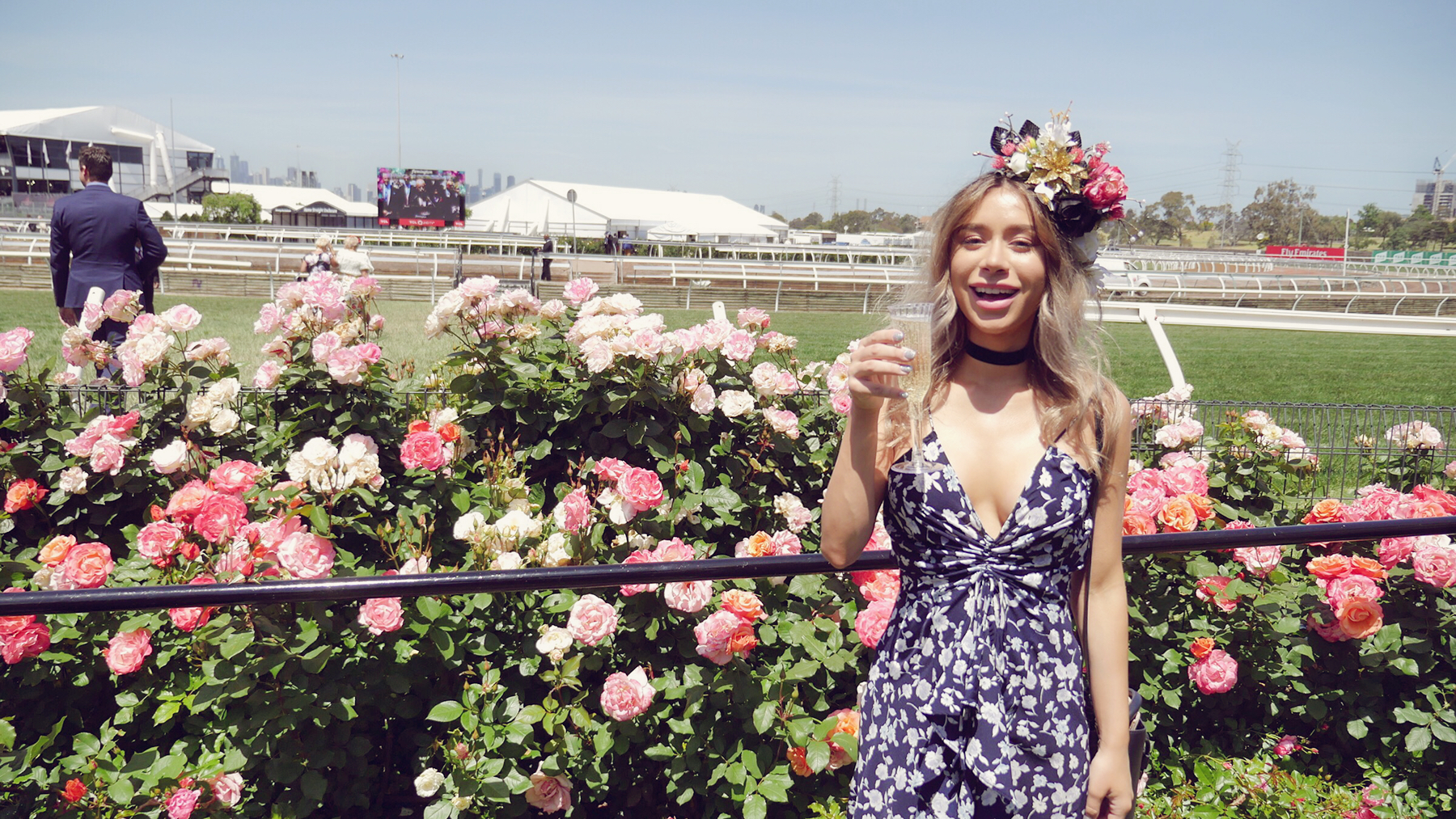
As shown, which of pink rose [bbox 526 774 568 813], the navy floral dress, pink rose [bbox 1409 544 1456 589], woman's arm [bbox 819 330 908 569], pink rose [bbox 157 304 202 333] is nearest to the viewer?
woman's arm [bbox 819 330 908 569]

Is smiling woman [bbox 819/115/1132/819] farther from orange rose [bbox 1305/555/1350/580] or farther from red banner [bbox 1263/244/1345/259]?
red banner [bbox 1263/244/1345/259]

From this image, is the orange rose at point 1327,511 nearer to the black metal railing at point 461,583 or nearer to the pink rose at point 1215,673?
the pink rose at point 1215,673

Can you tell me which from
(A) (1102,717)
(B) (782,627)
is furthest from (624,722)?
Answer: (A) (1102,717)

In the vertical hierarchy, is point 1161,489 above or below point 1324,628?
above

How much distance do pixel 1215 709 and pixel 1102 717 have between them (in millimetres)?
1734

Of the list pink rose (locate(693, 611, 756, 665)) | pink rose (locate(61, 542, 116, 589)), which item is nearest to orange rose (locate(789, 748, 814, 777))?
pink rose (locate(693, 611, 756, 665))

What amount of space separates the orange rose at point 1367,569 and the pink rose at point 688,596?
1.94 m

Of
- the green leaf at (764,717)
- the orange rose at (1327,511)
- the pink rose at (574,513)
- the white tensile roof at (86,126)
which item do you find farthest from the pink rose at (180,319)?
the white tensile roof at (86,126)

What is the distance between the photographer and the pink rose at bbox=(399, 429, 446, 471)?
2.90 metres

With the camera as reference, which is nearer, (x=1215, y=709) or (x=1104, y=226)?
(x=1104, y=226)

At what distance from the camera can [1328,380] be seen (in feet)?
42.9

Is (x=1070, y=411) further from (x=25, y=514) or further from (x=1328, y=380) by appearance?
(x=1328, y=380)

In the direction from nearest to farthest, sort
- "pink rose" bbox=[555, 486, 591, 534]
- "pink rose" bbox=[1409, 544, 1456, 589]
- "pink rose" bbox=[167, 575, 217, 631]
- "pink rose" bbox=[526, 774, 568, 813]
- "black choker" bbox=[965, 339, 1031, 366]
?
"black choker" bbox=[965, 339, 1031, 366]
"pink rose" bbox=[167, 575, 217, 631]
"pink rose" bbox=[526, 774, 568, 813]
"pink rose" bbox=[555, 486, 591, 534]
"pink rose" bbox=[1409, 544, 1456, 589]

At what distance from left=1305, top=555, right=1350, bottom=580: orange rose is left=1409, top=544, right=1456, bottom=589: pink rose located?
192mm
